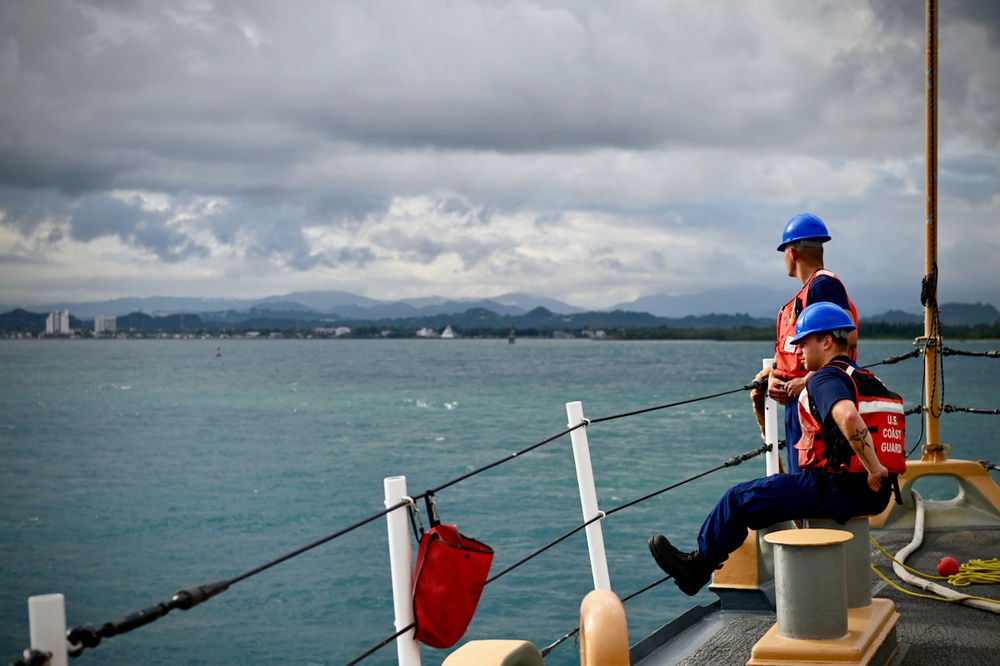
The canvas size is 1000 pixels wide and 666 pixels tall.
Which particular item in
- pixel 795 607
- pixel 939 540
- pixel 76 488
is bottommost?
Answer: pixel 76 488

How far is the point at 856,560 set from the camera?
13.6ft

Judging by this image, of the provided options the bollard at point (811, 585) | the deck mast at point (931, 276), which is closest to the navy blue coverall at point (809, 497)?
the bollard at point (811, 585)

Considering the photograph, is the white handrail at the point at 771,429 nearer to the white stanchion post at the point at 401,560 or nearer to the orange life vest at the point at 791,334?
the orange life vest at the point at 791,334

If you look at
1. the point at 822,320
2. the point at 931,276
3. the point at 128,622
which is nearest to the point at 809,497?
the point at 822,320

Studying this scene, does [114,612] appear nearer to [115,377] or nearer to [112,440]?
[112,440]

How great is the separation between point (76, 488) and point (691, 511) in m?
26.1

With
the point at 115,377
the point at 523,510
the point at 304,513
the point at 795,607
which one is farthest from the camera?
the point at 115,377

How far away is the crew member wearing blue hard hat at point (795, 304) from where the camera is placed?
15.9 feet

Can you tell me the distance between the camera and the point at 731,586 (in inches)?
201

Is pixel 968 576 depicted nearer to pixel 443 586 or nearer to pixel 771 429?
pixel 771 429

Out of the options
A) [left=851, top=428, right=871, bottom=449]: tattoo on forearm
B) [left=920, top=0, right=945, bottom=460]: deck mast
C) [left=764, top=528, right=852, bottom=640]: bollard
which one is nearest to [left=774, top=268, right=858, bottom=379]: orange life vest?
[left=851, top=428, right=871, bottom=449]: tattoo on forearm

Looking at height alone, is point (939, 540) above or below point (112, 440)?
above

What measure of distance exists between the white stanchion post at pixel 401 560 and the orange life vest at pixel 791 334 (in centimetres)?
244

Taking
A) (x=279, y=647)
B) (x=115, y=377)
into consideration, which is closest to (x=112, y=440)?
(x=279, y=647)
